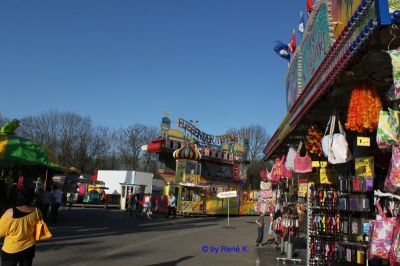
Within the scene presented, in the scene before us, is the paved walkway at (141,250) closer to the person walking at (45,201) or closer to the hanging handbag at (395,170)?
the person walking at (45,201)

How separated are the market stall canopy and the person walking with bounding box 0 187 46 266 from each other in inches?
418

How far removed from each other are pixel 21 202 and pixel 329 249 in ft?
17.2

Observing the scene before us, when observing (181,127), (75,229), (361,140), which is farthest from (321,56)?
(181,127)

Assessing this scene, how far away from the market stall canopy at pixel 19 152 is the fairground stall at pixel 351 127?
34.7 ft

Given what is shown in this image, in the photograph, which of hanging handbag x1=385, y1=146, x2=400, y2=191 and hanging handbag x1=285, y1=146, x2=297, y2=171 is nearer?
hanging handbag x1=385, y1=146, x2=400, y2=191

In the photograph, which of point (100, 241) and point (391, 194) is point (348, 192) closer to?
point (391, 194)

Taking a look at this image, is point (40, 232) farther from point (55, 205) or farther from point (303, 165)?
point (55, 205)

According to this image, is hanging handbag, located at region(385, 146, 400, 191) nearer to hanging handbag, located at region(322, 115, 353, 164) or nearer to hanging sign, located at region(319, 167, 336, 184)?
hanging handbag, located at region(322, 115, 353, 164)

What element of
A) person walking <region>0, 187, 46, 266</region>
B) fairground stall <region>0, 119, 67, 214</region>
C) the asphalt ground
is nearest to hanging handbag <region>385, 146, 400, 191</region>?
person walking <region>0, 187, 46, 266</region>

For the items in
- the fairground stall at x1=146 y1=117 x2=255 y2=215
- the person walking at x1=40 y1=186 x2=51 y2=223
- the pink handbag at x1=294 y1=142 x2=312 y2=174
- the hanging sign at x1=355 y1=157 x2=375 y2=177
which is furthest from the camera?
the fairground stall at x1=146 y1=117 x2=255 y2=215

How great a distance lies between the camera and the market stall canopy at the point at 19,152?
15098mm

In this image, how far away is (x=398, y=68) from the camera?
12.7ft

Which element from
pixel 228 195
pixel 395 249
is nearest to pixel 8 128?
pixel 228 195

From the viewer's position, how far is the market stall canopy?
15.1 metres
